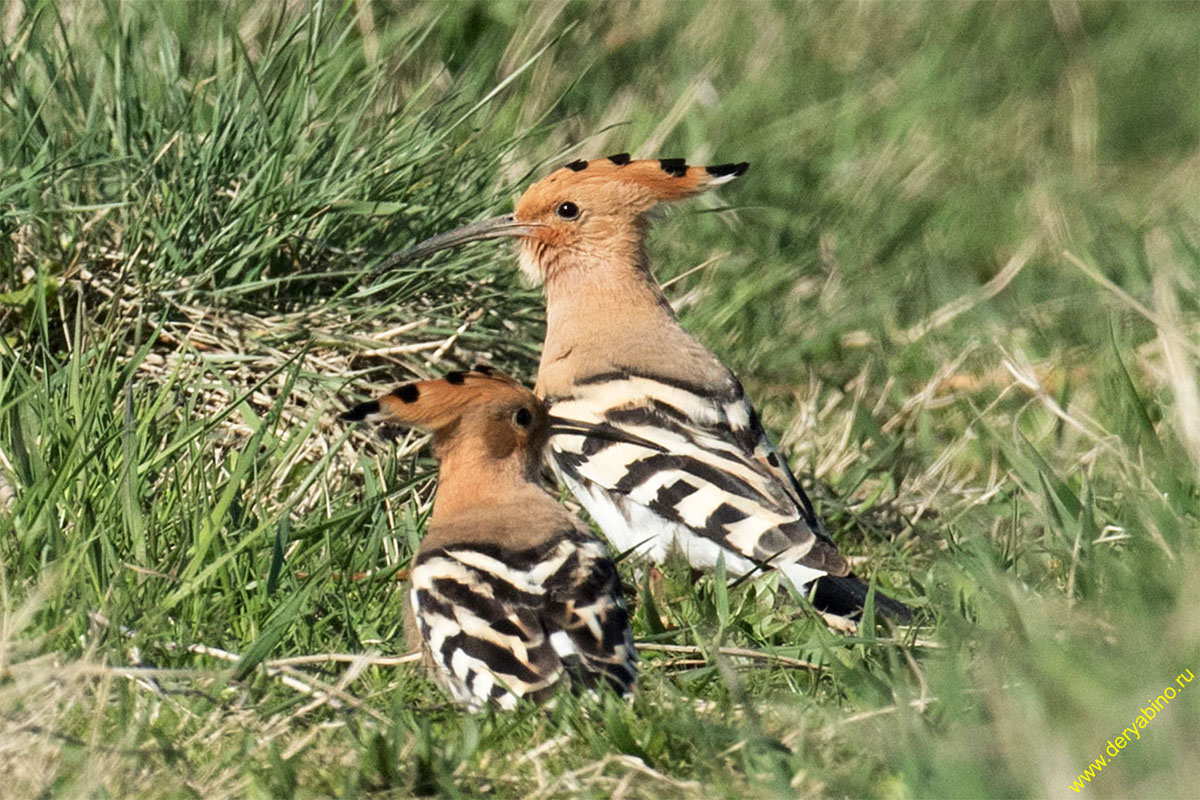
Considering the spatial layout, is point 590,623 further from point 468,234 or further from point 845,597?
point 468,234

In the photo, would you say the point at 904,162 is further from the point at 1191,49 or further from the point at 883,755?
the point at 883,755

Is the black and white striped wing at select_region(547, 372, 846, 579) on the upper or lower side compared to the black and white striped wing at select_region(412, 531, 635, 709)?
lower

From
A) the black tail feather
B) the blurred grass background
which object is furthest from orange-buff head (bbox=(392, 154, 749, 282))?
the black tail feather

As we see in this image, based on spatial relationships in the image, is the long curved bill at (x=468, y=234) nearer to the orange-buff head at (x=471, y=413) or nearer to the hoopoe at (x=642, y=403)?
the hoopoe at (x=642, y=403)

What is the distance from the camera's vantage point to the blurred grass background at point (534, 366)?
2.25 metres

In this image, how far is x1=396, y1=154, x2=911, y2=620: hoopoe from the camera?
3.32 metres

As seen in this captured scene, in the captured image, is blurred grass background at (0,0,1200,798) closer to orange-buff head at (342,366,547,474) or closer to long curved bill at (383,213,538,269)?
long curved bill at (383,213,538,269)

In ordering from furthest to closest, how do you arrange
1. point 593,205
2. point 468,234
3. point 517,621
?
point 593,205, point 468,234, point 517,621

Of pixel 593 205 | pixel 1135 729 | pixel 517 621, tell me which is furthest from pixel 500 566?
pixel 593 205

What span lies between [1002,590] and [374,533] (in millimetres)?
1126

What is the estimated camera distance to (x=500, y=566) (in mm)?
2646

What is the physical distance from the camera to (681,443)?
357 cm

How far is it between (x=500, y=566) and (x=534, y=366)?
155cm

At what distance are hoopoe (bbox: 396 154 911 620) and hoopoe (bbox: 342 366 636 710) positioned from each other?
0.18 meters
